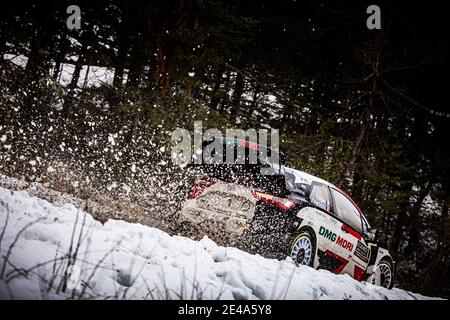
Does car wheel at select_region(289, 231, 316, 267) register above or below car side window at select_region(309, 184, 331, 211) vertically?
below

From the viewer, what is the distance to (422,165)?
15.3m

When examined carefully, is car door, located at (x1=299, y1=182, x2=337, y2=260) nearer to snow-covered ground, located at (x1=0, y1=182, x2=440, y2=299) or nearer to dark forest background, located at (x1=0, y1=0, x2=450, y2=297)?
snow-covered ground, located at (x1=0, y1=182, x2=440, y2=299)

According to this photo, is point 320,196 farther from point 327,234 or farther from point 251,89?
point 251,89

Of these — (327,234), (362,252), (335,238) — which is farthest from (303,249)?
(362,252)

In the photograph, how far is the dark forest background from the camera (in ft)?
33.3

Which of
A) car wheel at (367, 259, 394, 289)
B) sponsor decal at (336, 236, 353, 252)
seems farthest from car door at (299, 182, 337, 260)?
car wheel at (367, 259, 394, 289)

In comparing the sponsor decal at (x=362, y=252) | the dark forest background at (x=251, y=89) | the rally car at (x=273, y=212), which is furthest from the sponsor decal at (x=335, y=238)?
the dark forest background at (x=251, y=89)

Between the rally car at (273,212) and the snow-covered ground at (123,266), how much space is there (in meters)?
0.58

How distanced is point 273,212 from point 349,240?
209 cm

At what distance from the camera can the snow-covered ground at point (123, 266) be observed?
2.47m

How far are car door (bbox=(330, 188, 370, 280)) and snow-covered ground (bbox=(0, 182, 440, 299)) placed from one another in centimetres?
101
